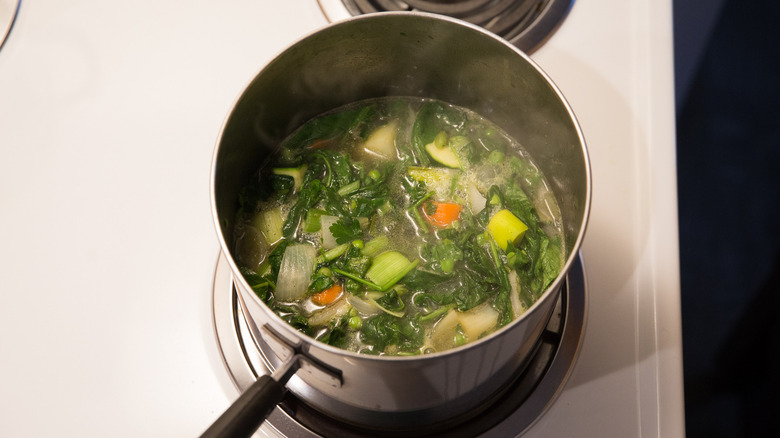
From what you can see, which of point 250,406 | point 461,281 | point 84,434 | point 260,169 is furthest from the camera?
point 260,169

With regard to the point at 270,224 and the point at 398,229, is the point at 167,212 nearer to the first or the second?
the point at 270,224

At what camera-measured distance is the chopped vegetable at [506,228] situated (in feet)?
3.56

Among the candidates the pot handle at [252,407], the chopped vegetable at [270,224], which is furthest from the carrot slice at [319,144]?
the pot handle at [252,407]

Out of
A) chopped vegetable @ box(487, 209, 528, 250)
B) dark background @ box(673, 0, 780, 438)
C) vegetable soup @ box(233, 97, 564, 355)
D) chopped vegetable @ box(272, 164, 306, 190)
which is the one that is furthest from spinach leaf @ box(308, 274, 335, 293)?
dark background @ box(673, 0, 780, 438)

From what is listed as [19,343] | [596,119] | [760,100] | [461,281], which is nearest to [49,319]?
[19,343]

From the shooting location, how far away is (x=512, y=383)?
39.8 inches

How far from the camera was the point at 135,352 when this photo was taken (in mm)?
1021

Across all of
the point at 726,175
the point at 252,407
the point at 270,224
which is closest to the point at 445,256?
the point at 270,224

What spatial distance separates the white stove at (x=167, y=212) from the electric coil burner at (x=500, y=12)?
0.03m

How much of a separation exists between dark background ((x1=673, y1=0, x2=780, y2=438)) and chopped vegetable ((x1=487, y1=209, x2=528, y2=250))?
1323mm

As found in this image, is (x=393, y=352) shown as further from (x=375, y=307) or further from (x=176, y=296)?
(x=176, y=296)

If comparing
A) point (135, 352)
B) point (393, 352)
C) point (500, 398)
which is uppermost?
point (135, 352)

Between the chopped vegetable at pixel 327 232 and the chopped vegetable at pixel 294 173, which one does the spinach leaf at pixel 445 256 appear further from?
the chopped vegetable at pixel 294 173

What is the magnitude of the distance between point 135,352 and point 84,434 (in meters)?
0.15
